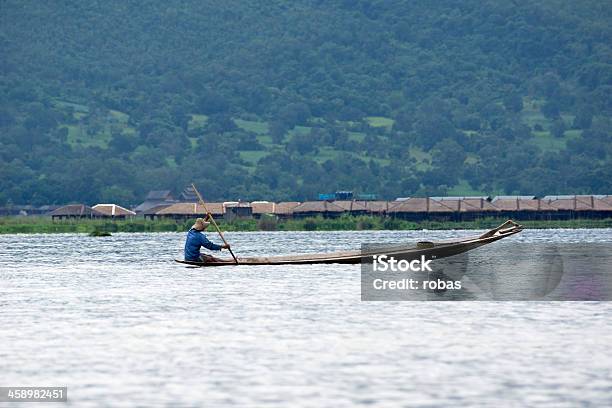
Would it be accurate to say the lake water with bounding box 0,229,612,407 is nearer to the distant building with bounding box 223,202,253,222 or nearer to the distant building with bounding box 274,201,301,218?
the distant building with bounding box 223,202,253,222

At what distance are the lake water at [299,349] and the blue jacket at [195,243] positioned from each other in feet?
6.70

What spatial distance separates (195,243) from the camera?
147ft

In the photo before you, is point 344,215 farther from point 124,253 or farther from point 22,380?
point 22,380

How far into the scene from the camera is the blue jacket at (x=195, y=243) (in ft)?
144

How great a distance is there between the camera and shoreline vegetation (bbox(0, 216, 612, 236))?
470ft

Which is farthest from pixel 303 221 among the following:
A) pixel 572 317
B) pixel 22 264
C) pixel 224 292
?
pixel 572 317

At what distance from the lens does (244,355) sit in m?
25.3

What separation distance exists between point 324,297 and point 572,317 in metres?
9.03

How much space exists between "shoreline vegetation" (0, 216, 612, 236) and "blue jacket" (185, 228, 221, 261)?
94.7 metres

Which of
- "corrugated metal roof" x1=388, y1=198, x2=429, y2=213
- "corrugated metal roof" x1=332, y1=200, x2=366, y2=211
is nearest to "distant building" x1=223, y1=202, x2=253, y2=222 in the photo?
"corrugated metal roof" x1=332, y1=200, x2=366, y2=211

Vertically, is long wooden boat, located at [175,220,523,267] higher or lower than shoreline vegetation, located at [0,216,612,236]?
lower

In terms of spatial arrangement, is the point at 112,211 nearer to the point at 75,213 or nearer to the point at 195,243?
the point at 75,213

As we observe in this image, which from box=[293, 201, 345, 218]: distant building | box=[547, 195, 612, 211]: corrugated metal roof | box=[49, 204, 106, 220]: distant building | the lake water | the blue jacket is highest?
box=[547, 195, 612, 211]: corrugated metal roof

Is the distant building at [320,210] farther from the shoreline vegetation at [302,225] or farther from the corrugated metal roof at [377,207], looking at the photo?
the shoreline vegetation at [302,225]
